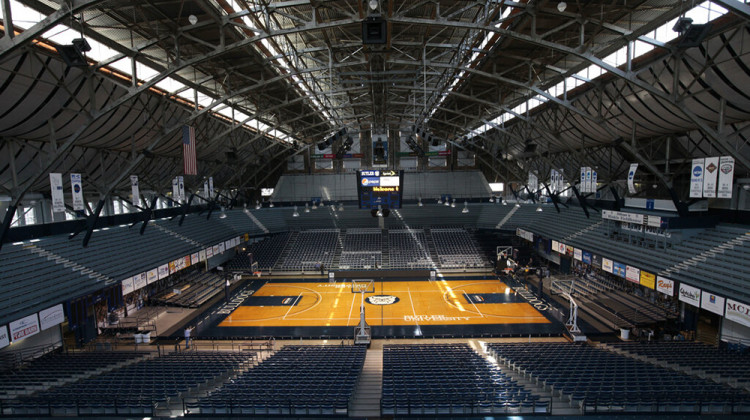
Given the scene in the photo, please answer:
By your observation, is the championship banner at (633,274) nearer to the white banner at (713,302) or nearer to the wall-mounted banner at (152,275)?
the white banner at (713,302)

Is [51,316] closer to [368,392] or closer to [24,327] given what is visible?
[24,327]

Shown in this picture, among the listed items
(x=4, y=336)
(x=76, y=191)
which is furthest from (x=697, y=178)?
(x=4, y=336)

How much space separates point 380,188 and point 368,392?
16062 mm

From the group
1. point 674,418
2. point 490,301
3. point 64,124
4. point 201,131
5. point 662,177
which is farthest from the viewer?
point 201,131

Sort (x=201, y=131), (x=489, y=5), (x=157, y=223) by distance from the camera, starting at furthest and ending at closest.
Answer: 1. (x=157, y=223)
2. (x=201, y=131)
3. (x=489, y=5)

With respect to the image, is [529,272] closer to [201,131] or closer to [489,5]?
[489,5]

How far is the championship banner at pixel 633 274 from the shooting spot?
19.0 meters

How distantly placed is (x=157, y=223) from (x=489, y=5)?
29.0 meters

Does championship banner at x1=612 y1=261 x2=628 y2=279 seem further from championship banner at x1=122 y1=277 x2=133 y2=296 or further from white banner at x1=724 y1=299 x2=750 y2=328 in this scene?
championship banner at x1=122 y1=277 x2=133 y2=296

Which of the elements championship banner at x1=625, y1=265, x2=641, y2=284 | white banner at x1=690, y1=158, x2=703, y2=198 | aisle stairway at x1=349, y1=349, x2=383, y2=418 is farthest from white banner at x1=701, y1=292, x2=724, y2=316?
aisle stairway at x1=349, y1=349, x2=383, y2=418

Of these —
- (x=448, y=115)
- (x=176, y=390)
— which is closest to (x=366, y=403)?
(x=176, y=390)

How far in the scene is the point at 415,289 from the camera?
28.0m

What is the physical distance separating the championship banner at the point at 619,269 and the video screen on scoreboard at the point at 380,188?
14162 millimetres

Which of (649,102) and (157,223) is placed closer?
(649,102)
